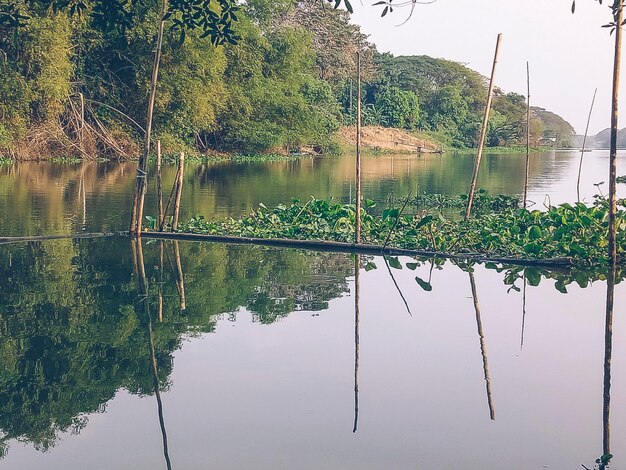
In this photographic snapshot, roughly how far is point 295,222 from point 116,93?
2495cm

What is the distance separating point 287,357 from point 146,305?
6.53 ft

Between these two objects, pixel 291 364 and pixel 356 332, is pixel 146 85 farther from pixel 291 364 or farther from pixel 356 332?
pixel 291 364

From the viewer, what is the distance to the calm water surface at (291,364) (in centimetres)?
460

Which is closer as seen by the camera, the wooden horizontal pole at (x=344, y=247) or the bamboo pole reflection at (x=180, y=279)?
the bamboo pole reflection at (x=180, y=279)

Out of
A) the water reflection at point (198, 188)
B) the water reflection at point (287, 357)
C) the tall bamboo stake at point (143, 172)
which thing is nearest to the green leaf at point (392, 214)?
the water reflection at point (287, 357)

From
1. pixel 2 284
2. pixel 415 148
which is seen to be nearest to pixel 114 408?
pixel 2 284

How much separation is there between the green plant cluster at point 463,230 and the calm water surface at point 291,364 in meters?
0.52

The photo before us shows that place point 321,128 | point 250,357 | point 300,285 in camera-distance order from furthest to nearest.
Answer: point 321,128 → point 300,285 → point 250,357

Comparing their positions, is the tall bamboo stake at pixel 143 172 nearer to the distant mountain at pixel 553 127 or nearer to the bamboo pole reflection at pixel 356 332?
the bamboo pole reflection at pixel 356 332

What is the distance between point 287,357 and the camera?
6305 mm

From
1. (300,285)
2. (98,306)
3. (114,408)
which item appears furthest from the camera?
(300,285)

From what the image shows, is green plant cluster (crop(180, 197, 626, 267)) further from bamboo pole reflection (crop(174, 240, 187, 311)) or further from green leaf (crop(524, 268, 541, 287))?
bamboo pole reflection (crop(174, 240, 187, 311))

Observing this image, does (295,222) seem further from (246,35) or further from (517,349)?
(246,35)

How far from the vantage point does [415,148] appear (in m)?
66.1
